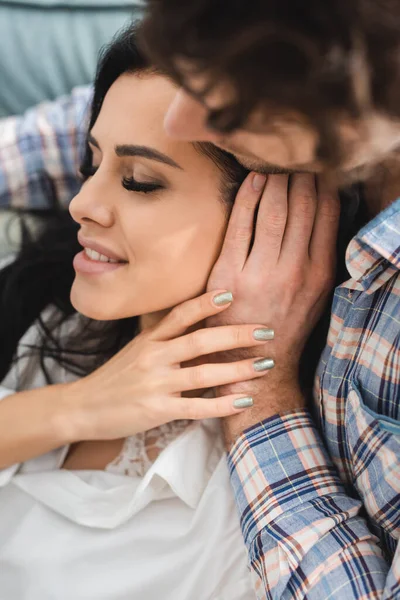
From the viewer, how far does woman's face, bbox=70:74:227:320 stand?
96cm

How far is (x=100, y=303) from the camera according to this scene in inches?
41.4

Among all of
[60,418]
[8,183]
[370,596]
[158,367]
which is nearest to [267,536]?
[370,596]

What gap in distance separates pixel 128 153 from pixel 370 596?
736 mm

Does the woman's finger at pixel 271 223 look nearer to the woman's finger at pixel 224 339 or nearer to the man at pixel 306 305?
the man at pixel 306 305

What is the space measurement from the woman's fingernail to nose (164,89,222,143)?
33 cm

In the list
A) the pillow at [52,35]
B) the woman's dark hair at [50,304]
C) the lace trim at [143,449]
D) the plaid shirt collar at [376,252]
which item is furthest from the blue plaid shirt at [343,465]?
the pillow at [52,35]

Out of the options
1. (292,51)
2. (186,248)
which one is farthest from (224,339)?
(292,51)

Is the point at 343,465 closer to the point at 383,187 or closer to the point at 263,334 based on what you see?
the point at 263,334

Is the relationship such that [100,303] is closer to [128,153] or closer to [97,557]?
[128,153]

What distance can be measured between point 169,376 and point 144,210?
28 cm

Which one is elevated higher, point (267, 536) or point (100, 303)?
point (100, 303)

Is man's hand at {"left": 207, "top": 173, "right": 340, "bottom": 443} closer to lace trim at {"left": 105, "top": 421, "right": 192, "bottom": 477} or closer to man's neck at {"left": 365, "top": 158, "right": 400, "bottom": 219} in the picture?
man's neck at {"left": 365, "top": 158, "right": 400, "bottom": 219}

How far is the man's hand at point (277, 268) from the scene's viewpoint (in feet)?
3.22

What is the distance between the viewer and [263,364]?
999 millimetres
